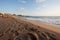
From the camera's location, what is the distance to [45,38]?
10.7ft

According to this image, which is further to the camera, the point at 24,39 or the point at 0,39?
the point at 0,39

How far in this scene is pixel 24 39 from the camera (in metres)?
3.27

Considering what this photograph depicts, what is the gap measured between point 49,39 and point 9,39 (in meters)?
1.23

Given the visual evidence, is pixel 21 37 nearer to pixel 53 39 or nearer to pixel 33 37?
pixel 33 37

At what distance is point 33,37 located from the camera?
11.0 feet

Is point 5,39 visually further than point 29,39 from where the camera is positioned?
Yes

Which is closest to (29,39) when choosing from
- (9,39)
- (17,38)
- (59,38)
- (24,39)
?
(24,39)

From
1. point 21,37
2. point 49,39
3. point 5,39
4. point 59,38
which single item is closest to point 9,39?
point 5,39

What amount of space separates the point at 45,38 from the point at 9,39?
Result: 112 cm

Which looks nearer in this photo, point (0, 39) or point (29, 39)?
point (29, 39)

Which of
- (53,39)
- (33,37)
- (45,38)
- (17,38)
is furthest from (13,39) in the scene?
(53,39)

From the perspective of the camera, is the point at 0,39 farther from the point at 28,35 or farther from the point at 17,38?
the point at 28,35

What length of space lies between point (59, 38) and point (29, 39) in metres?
0.93

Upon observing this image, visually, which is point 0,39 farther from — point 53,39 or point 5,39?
point 53,39
